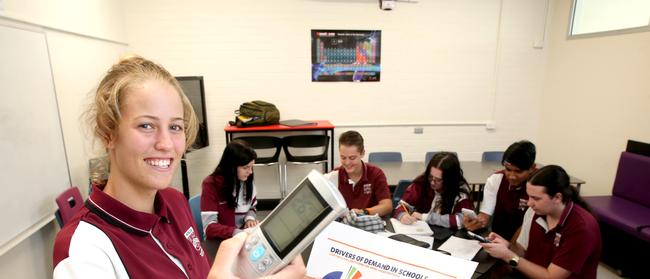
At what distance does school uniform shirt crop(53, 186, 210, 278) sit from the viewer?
0.60 m

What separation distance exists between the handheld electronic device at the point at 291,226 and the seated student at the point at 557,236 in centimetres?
133

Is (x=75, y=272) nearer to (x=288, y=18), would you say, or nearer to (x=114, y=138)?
(x=114, y=138)

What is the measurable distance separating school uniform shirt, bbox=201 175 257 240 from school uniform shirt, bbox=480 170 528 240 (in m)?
1.64

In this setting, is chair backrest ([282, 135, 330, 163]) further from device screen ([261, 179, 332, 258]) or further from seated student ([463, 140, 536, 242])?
device screen ([261, 179, 332, 258])

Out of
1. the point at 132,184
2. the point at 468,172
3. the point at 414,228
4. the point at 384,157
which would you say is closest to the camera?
the point at 132,184

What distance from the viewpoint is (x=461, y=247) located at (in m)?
1.65

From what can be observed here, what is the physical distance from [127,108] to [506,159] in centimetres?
219

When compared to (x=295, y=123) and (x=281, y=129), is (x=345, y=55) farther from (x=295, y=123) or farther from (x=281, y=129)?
(x=281, y=129)

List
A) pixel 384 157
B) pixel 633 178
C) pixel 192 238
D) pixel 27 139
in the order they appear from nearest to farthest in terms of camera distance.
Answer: pixel 192 238
pixel 27 139
pixel 633 178
pixel 384 157

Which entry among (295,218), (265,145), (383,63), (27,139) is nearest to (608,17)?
(383,63)

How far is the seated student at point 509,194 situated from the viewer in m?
2.04

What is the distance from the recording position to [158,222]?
81 cm

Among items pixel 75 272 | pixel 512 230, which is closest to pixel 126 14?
pixel 75 272

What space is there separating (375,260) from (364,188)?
54.3 inches
